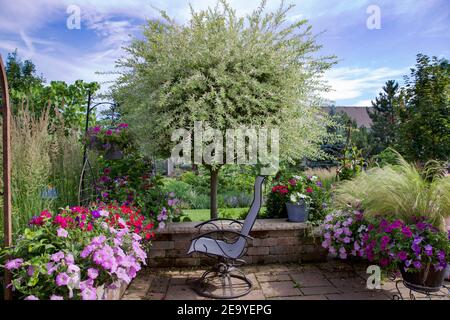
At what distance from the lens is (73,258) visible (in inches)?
74.4

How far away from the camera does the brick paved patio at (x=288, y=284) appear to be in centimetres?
273

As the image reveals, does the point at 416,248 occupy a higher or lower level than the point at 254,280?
Answer: higher

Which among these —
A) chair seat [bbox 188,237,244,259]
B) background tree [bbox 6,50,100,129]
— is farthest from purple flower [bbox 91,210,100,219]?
background tree [bbox 6,50,100,129]

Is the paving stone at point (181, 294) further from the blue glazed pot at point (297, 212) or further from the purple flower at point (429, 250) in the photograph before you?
the purple flower at point (429, 250)

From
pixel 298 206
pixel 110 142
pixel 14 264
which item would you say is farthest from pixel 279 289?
pixel 110 142

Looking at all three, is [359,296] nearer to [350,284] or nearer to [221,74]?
[350,284]

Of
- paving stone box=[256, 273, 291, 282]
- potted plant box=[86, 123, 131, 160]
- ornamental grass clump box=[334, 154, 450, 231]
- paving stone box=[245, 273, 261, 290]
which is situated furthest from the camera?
potted plant box=[86, 123, 131, 160]


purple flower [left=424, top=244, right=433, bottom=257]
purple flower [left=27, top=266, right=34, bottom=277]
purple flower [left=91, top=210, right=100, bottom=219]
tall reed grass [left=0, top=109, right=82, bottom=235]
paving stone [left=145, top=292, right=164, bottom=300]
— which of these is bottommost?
paving stone [left=145, top=292, right=164, bottom=300]

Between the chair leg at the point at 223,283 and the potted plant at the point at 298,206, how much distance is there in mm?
859

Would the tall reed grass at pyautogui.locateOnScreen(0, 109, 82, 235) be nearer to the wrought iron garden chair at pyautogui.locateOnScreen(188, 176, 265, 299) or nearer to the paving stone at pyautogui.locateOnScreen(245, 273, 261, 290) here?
the wrought iron garden chair at pyautogui.locateOnScreen(188, 176, 265, 299)

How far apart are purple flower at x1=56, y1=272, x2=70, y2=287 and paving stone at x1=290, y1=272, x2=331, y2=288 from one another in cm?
201

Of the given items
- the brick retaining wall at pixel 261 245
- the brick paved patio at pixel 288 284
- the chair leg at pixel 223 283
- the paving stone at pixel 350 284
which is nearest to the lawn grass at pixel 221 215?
the brick retaining wall at pixel 261 245

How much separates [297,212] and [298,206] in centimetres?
7

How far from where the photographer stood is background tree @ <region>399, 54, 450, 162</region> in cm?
620
